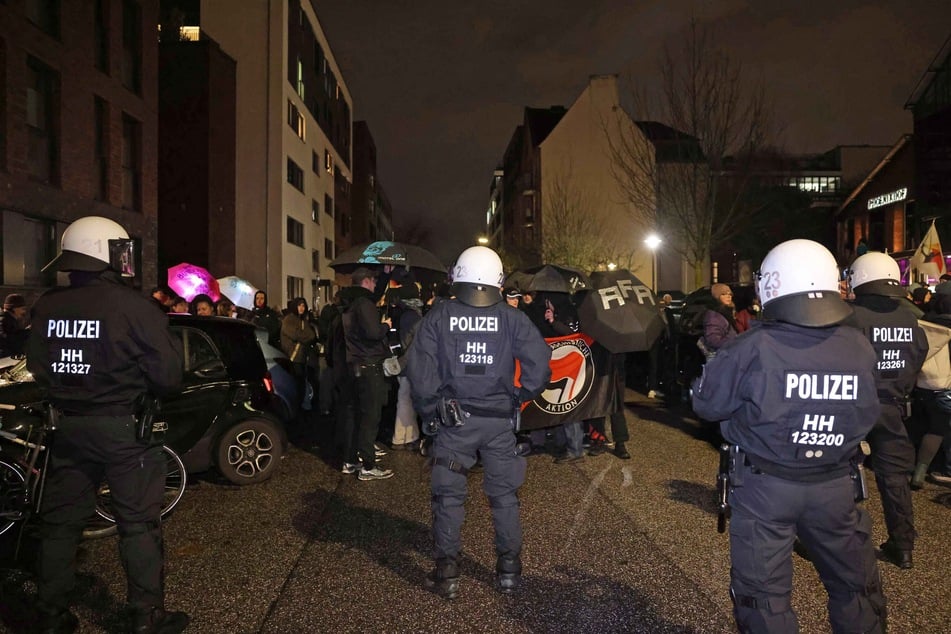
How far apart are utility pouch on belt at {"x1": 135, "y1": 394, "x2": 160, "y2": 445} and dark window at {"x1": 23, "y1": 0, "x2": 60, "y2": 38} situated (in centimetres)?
1415

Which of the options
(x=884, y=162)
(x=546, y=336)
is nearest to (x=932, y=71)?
(x=884, y=162)

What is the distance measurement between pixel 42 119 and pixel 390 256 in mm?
10691

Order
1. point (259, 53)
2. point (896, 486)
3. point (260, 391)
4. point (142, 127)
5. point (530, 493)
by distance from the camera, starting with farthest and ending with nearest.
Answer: point (259, 53), point (142, 127), point (260, 391), point (530, 493), point (896, 486)

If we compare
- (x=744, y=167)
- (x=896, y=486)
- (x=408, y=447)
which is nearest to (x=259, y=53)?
(x=744, y=167)

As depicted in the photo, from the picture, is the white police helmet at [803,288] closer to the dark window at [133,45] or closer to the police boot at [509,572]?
the police boot at [509,572]

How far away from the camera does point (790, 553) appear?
2.73m

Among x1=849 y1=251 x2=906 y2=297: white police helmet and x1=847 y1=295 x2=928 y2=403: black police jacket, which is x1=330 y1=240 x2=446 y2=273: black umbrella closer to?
x1=849 y1=251 x2=906 y2=297: white police helmet

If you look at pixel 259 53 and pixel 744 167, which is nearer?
pixel 744 167

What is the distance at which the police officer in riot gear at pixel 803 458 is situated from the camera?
8.84 feet

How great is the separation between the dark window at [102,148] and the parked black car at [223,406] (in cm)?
1206

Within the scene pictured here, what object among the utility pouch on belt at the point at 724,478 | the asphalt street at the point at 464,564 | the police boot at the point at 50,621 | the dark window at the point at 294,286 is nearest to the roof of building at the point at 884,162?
the asphalt street at the point at 464,564

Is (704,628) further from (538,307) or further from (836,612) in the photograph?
(538,307)

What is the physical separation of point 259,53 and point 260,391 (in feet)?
87.8

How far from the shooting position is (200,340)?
6207mm
